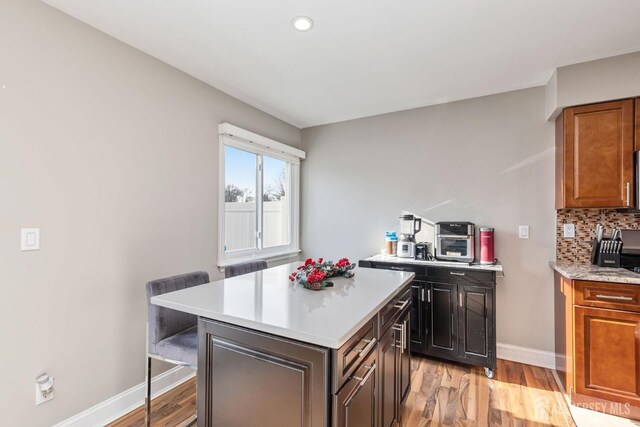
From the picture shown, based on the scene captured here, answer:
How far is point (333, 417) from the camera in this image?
1.10m

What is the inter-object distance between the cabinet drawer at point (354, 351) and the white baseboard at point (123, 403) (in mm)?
1840

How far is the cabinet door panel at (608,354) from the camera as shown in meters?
2.02

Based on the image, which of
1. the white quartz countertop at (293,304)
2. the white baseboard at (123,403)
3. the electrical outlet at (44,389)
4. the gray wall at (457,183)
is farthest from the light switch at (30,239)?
the gray wall at (457,183)

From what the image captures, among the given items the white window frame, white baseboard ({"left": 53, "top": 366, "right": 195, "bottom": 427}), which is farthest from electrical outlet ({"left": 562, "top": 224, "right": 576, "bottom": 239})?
white baseboard ({"left": 53, "top": 366, "right": 195, "bottom": 427})

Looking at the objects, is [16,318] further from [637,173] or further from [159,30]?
[637,173]

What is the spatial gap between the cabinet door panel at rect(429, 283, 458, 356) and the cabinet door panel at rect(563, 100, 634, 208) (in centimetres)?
122

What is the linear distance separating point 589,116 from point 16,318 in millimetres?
4104

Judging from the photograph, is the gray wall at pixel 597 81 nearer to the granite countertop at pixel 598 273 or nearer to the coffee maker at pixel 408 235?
the granite countertop at pixel 598 273

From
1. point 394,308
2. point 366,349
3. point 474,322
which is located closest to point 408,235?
point 474,322

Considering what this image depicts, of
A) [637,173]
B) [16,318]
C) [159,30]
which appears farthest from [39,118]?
[637,173]

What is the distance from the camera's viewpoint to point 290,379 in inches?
46.2

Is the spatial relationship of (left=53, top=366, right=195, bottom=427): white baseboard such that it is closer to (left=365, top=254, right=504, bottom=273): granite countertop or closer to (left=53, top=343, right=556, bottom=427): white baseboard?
(left=53, top=343, right=556, bottom=427): white baseboard

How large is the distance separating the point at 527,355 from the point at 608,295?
3.52 feet

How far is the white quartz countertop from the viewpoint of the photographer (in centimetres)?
116
